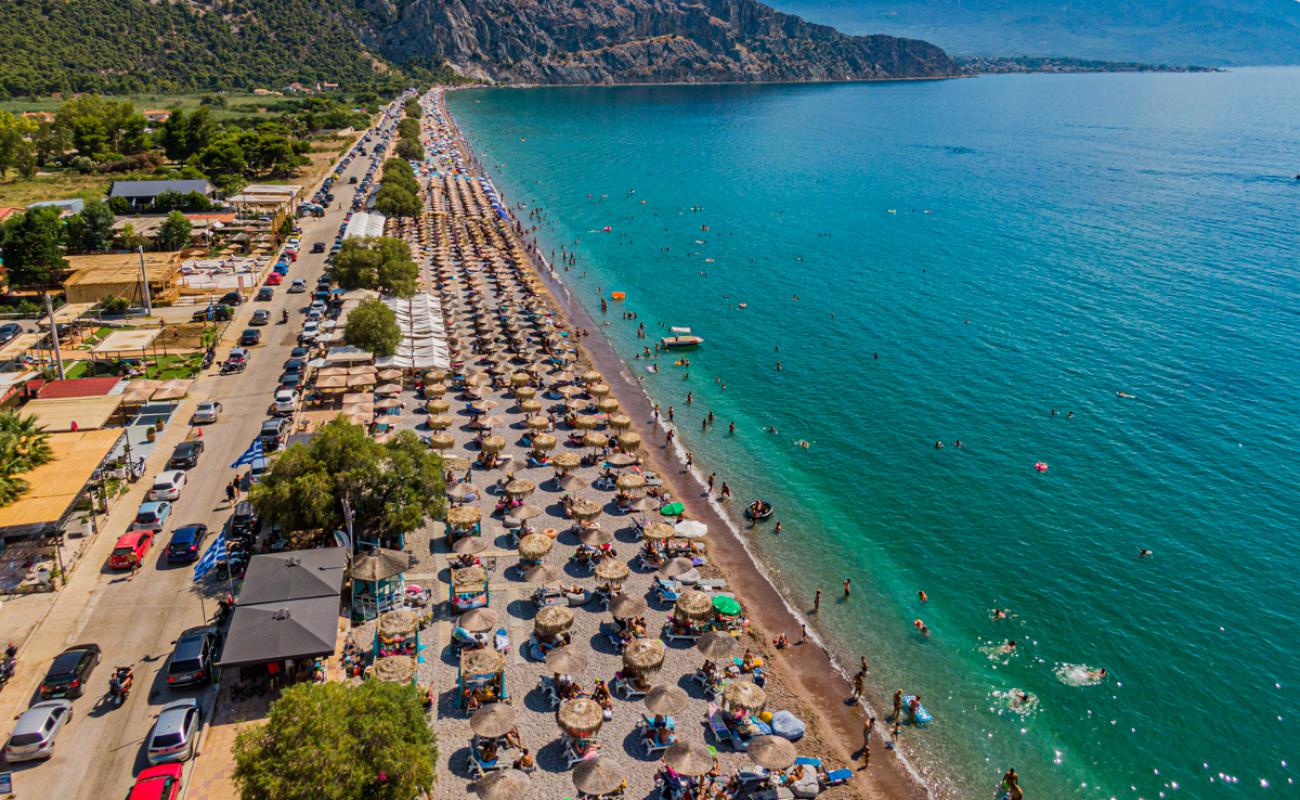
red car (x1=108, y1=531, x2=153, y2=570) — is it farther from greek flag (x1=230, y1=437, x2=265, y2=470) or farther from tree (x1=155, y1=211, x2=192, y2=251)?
tree (x1=155, y1=211, x2=192, y2=251)

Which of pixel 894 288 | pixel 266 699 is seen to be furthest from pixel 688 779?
pixel 894 288

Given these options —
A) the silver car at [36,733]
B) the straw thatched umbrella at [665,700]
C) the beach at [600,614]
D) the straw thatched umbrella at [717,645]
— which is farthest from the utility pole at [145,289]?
the straw thatched umbrella at [665,700]

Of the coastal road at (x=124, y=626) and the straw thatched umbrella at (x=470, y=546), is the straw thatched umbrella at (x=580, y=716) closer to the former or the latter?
the straw thatched umbrella at (x=470, y=546)

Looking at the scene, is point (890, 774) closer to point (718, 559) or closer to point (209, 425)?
point (718, 559)

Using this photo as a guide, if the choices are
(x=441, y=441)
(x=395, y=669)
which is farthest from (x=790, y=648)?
(x=441, y=441)

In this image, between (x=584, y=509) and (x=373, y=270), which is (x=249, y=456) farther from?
(x=373, y=270)

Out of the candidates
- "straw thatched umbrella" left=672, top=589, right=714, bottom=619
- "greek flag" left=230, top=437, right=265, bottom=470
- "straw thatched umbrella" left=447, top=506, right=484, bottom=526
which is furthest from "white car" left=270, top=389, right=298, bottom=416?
"straw thatched umbrella" left=672, top=589, right=714, bottom=619
